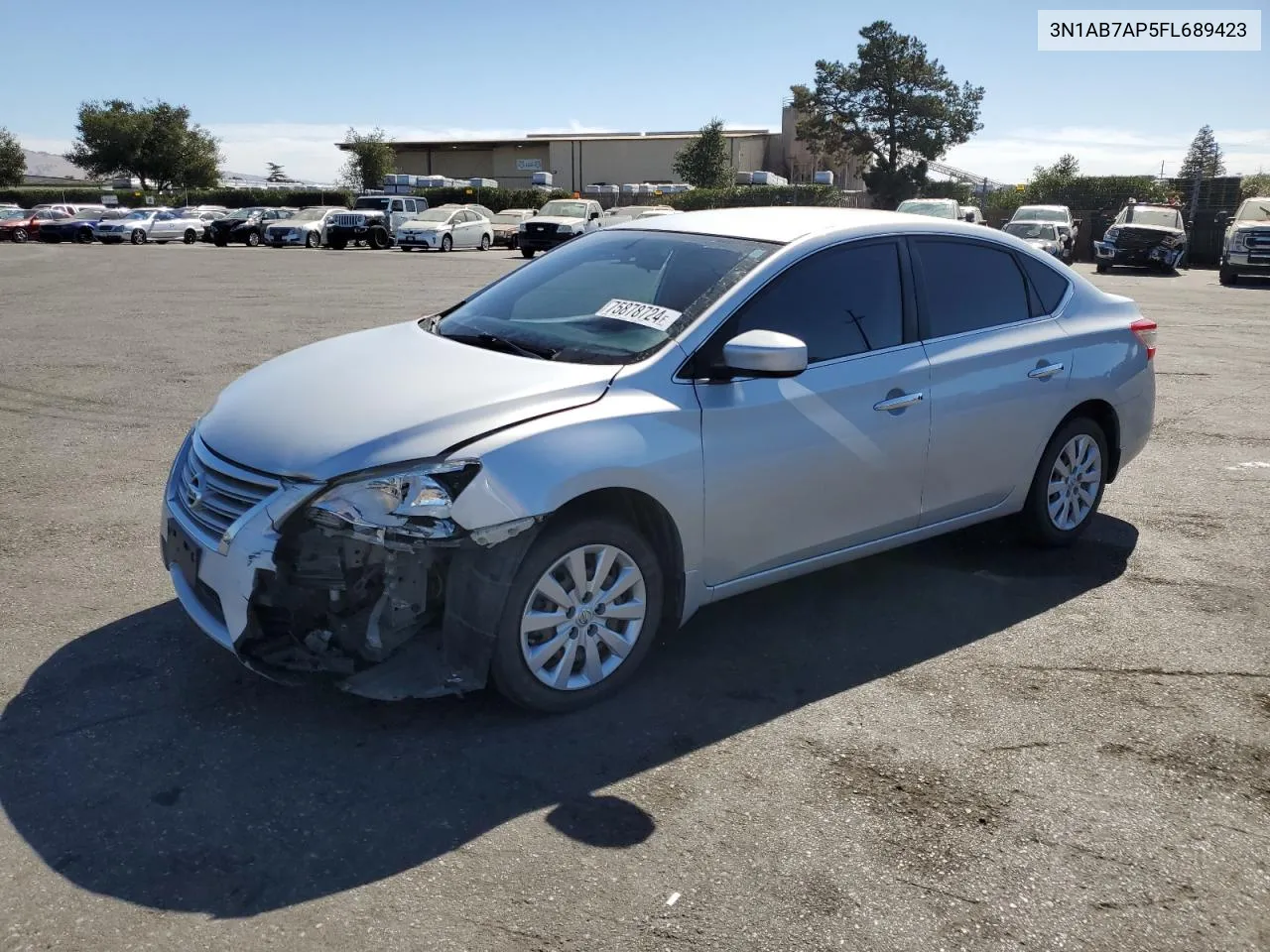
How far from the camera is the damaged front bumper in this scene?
140 inches

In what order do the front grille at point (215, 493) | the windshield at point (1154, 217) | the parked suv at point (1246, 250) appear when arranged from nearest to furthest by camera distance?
the front grille at point (215, 493), the parked suv at point (1246, 250), the windshield at point (1154, 217)

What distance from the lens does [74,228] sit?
139ft

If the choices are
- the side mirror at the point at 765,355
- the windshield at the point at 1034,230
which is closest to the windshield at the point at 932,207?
the windshield at the point at 1034,230

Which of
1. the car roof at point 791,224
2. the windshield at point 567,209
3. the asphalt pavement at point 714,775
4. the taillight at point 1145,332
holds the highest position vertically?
the windshield at point 567,209

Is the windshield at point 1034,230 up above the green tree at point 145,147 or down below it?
below

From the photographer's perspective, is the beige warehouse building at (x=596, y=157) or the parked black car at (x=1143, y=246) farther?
the beige warehouse building at (x=596, y=157)

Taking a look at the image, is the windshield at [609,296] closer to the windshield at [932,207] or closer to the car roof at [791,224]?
the car roof at [791,224]

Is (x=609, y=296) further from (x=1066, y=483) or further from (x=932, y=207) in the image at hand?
(x=932, y=207)

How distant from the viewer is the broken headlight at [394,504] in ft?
11.6

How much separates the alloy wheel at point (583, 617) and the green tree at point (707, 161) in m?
68.6

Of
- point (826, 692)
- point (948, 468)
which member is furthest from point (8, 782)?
point (948, 468)

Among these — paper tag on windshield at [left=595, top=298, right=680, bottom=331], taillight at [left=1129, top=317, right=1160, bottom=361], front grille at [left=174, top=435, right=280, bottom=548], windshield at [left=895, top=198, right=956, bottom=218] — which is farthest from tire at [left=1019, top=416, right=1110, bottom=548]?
windshield at [left=895, top=198, right=956, bottom=218]

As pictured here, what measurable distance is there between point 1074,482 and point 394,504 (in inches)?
147

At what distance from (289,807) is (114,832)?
47cm
